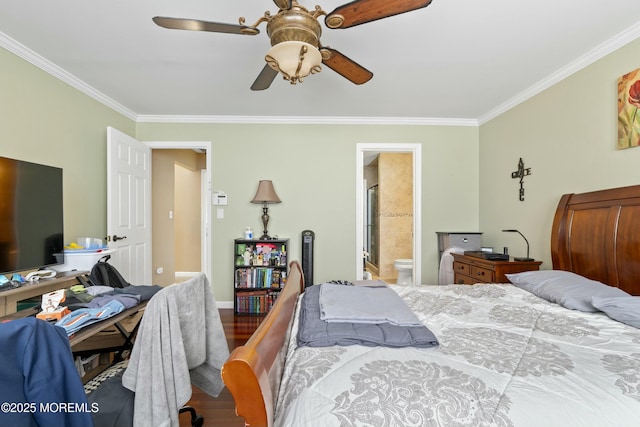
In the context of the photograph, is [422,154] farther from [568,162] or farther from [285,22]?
[285,22]

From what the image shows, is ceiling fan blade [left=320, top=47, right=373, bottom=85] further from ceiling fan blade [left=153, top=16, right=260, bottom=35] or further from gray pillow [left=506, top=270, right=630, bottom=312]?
gray pillow [left=506, top=270, right=630, bottom=312]

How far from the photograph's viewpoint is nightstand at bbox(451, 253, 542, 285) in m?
2.72

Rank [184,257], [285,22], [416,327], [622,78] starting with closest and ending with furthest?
[416,327] < [285,22] < [622,78] < [184,257]

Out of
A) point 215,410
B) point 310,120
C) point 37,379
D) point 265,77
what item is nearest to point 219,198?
point 310,120

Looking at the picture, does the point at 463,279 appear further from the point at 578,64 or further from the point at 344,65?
the point at 344,65

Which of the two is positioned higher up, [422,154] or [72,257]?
[422,154]

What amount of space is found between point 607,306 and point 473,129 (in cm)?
300

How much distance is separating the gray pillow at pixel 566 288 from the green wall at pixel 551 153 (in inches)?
32.8

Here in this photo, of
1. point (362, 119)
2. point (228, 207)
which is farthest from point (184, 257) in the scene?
point (362, 119)

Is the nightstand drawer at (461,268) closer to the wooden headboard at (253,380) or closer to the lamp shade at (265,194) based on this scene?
the lamp shade at (265,194)

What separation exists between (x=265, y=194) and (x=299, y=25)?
7.91 ft

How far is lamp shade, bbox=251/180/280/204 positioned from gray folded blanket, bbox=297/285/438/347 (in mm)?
2493

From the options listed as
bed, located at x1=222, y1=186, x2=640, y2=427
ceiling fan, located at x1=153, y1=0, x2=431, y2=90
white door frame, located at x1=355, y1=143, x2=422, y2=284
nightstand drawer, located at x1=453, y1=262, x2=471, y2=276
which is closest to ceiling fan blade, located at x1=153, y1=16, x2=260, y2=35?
ceiling fan, located at x1=153, y1=0, x2=431, y2=90

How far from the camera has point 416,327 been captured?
54.1 inches
